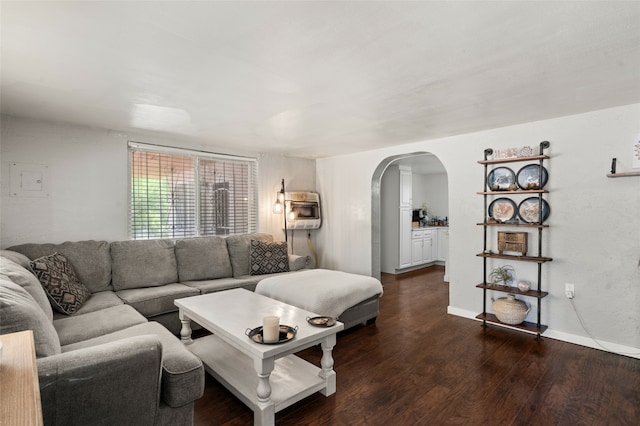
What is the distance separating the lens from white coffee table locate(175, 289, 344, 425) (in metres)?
1.94

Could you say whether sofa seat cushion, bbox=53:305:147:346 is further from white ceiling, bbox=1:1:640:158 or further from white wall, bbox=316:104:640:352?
white wall, bbox=316:104:640:352

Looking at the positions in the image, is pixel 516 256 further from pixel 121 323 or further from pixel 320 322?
pixel 121 323

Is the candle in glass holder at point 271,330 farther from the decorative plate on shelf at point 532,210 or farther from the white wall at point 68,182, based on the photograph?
the decorative plate on shelf at point 532,210

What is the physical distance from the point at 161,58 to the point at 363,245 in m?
3.95

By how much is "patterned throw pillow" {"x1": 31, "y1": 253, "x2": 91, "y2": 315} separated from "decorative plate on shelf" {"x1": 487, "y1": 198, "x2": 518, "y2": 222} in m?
4.22

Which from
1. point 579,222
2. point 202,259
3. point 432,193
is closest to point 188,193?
point 202,259

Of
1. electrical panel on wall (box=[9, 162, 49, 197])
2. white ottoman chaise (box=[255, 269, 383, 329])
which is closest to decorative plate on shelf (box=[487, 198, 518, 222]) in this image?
white ottoman chaise (box=[255, 269, 383, 329])

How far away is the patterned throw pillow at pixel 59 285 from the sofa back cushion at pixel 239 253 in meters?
1.68

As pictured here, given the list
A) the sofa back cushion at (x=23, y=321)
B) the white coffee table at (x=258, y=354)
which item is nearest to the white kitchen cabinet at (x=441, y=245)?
the white coffee table at (x=258, y=354)

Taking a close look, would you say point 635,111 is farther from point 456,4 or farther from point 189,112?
point 189,112

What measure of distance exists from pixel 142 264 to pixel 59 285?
0.96 meters

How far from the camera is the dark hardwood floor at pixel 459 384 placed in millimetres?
2041

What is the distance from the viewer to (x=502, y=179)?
3.63 metres

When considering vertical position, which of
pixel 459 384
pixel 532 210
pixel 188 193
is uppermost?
pixel 188 193
